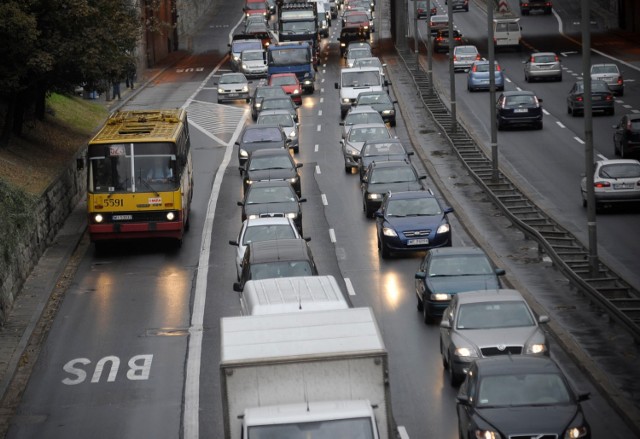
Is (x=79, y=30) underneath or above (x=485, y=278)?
above

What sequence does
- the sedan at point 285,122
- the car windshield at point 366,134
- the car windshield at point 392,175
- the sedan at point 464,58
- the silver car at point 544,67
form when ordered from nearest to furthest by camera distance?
1. the car windshield at point 392,175
2. the car windshield at point 366,134
3. the sedan at point 285,122
4. the silver car at point 544,67
5. the sedan at point 464,58

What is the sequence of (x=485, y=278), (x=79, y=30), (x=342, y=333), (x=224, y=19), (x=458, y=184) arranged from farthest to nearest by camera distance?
1. (x=224, y=19)
2. (x=458, y=184)
3. (x=79, y=30)
4. (x=485, y=278)
5. (x=342, y=333)

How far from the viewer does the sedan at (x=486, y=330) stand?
71.0ft

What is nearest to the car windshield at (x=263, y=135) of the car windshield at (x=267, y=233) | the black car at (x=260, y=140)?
the black car at (x=260, y=140)

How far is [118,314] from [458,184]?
1749 cm

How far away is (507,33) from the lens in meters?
88.1

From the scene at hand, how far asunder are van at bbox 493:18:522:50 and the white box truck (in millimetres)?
74403

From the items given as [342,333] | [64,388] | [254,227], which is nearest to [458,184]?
[254,227]

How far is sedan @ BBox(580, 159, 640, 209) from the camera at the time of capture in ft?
127

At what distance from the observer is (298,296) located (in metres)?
21.0

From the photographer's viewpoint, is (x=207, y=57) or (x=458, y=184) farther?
(x=207, y=57)

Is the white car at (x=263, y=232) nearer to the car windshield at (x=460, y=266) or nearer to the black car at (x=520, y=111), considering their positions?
the car windshield at (x=460, y=266)

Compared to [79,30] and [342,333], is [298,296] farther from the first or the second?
[79,30]

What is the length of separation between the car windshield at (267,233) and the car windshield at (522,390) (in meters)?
14.1
